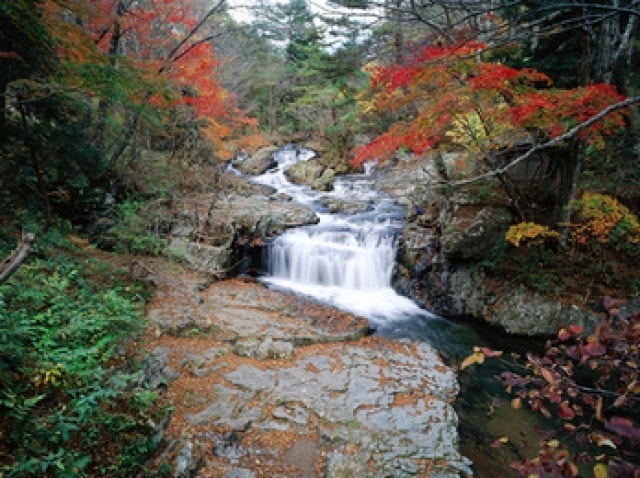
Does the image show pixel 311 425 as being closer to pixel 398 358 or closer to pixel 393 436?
pixel 393 436

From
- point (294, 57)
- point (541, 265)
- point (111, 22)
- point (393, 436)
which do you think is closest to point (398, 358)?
point (393, 436)

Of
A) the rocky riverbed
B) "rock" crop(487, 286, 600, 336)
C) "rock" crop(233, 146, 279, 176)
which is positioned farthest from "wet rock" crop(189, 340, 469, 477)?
"rock" crop(233, 146, 279, 176)

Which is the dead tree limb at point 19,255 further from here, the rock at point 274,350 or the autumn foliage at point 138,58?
the rock at point 274,350

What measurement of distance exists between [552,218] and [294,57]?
24.2 m

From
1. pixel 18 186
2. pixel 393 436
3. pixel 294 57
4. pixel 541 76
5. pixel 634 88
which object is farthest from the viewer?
pixel 294 57

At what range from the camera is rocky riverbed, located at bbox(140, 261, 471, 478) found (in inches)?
140

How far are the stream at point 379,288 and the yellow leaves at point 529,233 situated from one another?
2.18 m

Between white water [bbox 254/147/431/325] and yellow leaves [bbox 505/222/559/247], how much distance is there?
2704mm

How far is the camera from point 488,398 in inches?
212

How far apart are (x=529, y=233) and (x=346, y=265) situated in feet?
16.2

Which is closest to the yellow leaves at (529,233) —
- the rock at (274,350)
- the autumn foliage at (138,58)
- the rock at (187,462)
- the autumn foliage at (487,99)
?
the autumn foliage at (487,99)

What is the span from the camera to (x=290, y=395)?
14.7 feet

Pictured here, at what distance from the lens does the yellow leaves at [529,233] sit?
7.05m

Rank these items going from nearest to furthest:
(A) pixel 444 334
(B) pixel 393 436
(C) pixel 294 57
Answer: (B) pixel 393 436 → (A) pixel 444 334 → (C) pixel 294 57
